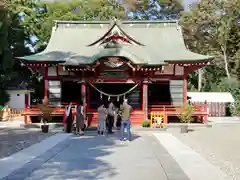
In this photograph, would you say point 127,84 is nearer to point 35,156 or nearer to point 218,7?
point 35,156

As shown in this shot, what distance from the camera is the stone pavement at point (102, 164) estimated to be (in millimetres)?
8836

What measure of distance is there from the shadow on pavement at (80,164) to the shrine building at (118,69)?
10262 millimetres

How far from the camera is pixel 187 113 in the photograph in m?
23.9

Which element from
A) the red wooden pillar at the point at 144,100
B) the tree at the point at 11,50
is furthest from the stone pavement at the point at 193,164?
the tree at the point at 11,50

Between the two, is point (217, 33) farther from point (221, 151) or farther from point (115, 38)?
point (221, 151)

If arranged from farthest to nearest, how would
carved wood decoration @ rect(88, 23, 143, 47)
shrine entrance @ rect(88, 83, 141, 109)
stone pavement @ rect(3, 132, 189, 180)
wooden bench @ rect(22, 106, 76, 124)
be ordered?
shrine entrance @ rect(88, 83, 141, 109), carved wood decoration @ rect(88, 23, 143, 47), wooden bench @ rect(22, 106, 76, 124), stone pavement @ rect(3, 132, 189, 180)

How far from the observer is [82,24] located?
31.7 m

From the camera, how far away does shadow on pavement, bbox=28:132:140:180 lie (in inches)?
351

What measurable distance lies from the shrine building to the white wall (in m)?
14.2

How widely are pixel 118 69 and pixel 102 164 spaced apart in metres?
15.4

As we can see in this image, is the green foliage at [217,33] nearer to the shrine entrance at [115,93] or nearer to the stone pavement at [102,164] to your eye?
the shrine entrance at [115,93]

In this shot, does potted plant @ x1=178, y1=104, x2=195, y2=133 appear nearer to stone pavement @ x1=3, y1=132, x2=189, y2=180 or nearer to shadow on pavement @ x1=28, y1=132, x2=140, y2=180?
stone pavement @ x1=3, y1=132, x2=189, y2=180

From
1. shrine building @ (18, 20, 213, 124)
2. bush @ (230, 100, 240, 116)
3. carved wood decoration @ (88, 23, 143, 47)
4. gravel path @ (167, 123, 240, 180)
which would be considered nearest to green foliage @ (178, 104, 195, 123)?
shrine building @ (18, 20, 213, 124)

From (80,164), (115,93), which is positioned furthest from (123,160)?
(115,93)
